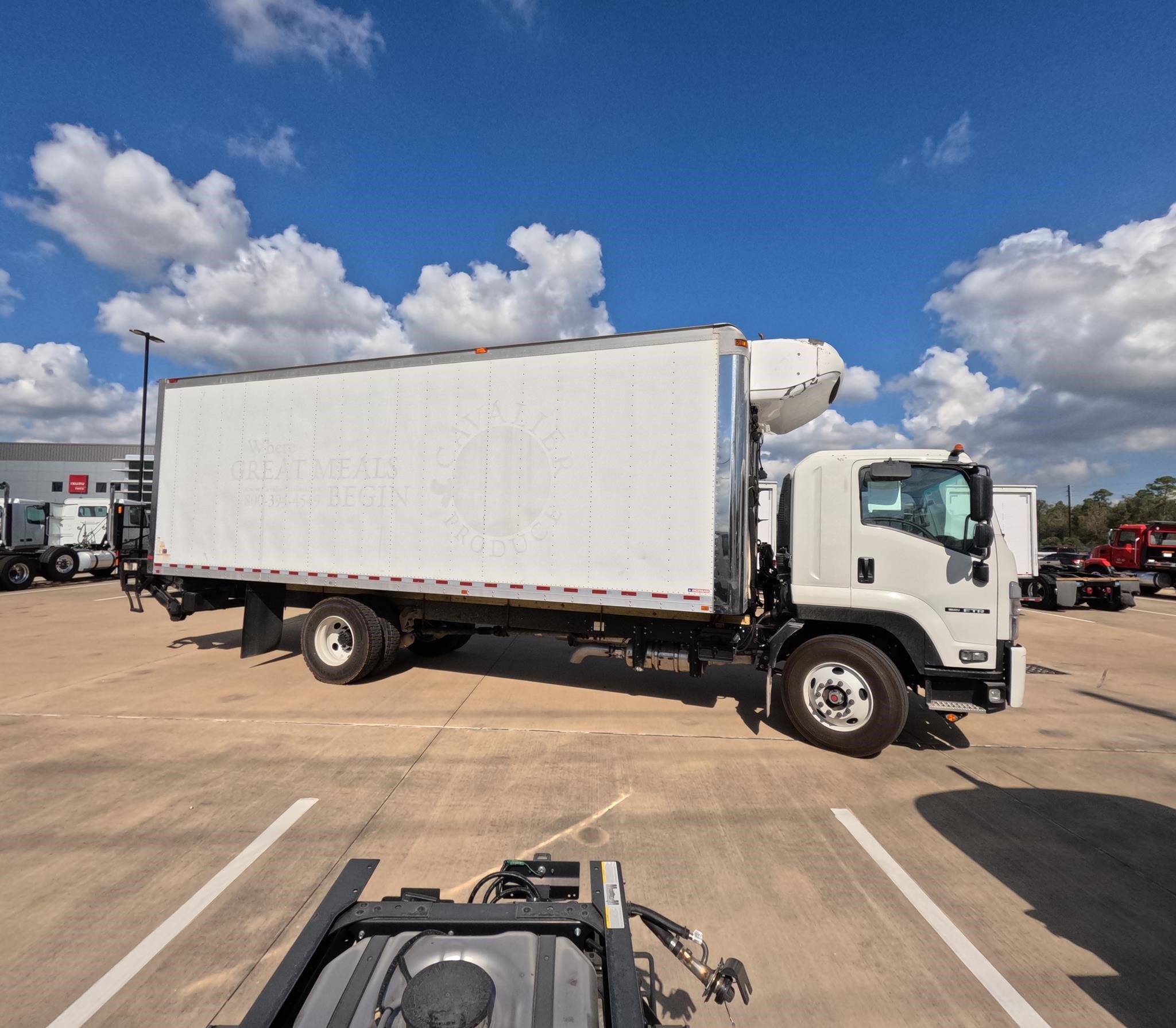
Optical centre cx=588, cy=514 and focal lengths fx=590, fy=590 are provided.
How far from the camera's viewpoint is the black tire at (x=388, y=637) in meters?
6.78

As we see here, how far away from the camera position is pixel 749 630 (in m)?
5.62

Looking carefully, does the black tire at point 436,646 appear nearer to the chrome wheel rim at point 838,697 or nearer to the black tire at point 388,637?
the black tire at point 388,637

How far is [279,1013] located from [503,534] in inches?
184

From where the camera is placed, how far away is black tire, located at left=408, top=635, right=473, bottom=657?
8.53 meters

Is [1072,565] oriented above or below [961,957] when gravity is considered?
above

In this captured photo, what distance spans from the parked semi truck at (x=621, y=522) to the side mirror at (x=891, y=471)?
2 cm

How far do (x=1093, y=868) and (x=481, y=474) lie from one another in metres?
5.40

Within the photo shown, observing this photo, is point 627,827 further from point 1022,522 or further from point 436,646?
point 1022,522

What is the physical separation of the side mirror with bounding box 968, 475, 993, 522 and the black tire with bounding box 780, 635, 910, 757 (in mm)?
1347

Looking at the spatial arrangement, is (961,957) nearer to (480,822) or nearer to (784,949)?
(784,949)

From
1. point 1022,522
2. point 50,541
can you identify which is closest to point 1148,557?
point 1022,522

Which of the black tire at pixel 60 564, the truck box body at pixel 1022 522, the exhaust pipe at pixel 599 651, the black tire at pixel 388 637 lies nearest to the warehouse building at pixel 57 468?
the black tire at pixel 60 564

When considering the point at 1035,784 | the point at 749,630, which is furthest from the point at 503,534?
the point at 1035,784

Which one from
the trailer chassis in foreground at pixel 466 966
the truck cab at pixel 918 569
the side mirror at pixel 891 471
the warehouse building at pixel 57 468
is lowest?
the trailer chassis in foreground at pixel 466 966
